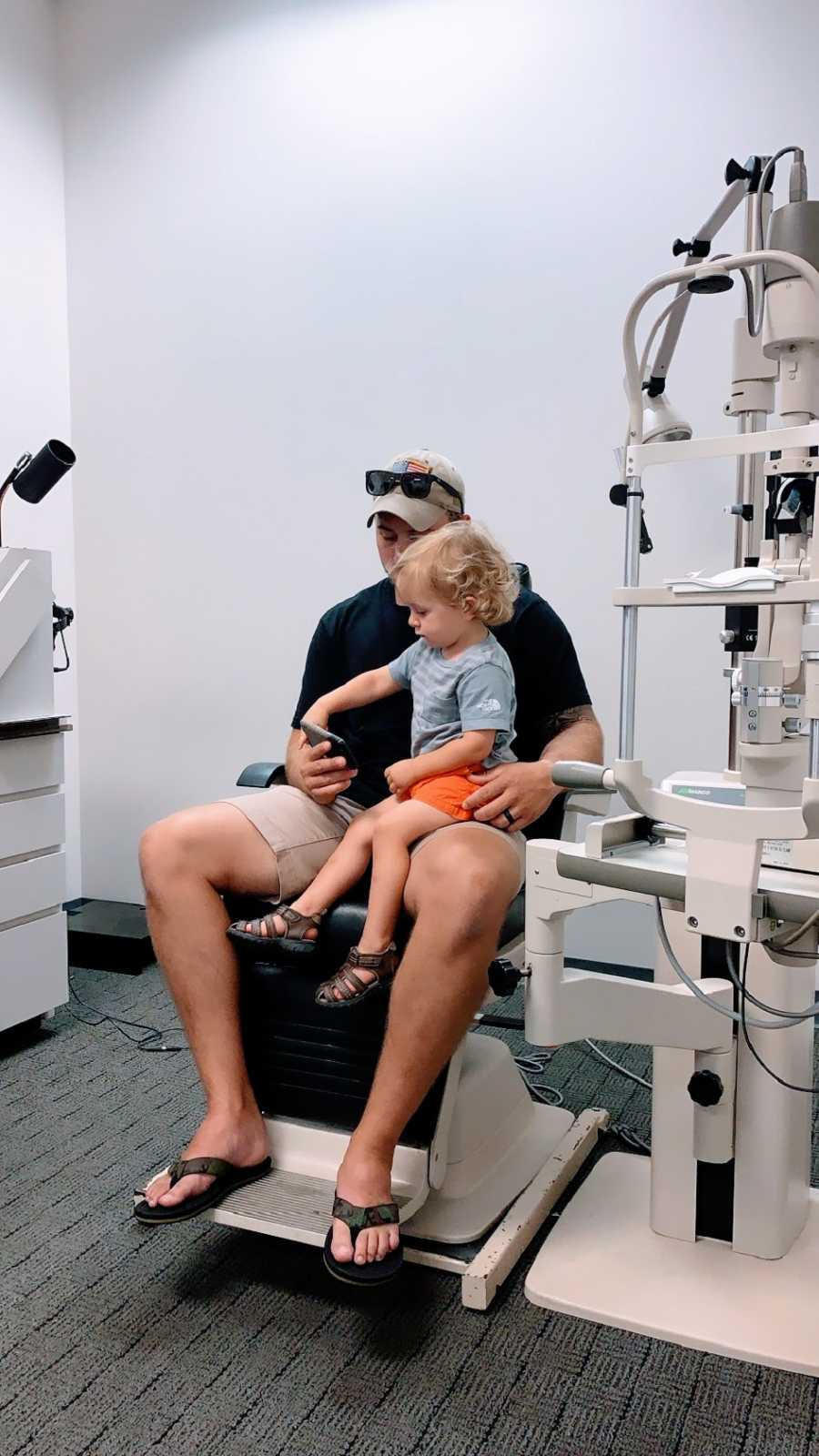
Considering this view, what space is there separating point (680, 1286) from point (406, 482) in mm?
1274


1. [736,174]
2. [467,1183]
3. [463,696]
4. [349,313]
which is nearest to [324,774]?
[463,696]

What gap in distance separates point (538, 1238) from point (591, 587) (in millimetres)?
1502

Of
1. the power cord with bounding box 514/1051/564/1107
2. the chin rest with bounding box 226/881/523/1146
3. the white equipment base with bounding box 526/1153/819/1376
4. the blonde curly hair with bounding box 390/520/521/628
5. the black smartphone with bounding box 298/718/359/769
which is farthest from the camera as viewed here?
the power cord with bounding box 514/1051/564/1107

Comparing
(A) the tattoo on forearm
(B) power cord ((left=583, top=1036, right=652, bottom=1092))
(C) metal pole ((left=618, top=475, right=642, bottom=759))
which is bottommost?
(B) power cord ((left=583, top=1036, right=652, bottom=1092))

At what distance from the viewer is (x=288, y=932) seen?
1.53 metres

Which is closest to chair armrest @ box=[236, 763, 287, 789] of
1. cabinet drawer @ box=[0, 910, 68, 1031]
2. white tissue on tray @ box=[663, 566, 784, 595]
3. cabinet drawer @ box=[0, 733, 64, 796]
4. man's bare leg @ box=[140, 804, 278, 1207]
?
man's bare leg @ box=[140, 804, 278, 1207]

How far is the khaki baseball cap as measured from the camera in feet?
5.92

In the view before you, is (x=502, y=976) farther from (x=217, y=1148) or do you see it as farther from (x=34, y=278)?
(x=34, y=278)

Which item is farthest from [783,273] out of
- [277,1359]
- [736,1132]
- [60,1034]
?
[60,1034]

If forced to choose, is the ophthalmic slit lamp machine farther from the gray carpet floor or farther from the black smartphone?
the black smartphone

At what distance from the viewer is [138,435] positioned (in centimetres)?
300

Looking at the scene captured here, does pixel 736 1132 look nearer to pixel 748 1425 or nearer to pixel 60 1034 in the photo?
pixel 748 1425

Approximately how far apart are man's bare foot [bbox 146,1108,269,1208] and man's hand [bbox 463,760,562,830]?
55cm

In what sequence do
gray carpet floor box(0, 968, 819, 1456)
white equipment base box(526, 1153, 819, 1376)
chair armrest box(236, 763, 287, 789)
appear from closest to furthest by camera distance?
gray carpet floor box(0, 968, 819, 1456) → white equipment base box(526, 1153, 819, 1376) → chair armrest box(236, 763, 287, 789)
